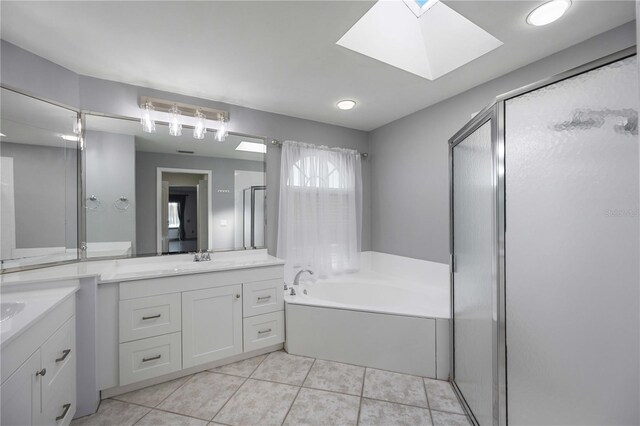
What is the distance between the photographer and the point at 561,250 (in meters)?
1.05

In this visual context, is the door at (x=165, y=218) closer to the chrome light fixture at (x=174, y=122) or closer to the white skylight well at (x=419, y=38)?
the chrome light fixture at (x=174, y=122)

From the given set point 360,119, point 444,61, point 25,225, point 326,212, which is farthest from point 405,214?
point 25,225

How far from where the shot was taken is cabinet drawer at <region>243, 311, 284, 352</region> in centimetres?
217

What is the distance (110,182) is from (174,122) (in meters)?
0.71

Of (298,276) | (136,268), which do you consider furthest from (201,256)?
(298,276)

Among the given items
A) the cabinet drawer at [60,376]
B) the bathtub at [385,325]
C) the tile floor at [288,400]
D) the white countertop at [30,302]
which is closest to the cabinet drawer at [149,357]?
the tile floor at [288,400]

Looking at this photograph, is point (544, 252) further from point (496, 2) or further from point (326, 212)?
point (326, 212)

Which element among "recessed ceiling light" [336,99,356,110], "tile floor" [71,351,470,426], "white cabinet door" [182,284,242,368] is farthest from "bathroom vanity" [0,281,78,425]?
"recessed ceiling light" [336,99,356,110]

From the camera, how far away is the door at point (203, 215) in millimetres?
2434

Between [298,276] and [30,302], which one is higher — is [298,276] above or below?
below

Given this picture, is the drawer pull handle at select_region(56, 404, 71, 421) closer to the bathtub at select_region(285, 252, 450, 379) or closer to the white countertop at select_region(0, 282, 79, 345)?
the white countertop at select_region(0, 282, 79, 345)

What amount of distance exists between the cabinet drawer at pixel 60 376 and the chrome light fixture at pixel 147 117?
1.52 meters

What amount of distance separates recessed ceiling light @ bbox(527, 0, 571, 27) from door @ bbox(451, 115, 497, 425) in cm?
64

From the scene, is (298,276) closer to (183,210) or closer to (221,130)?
(183,210)
